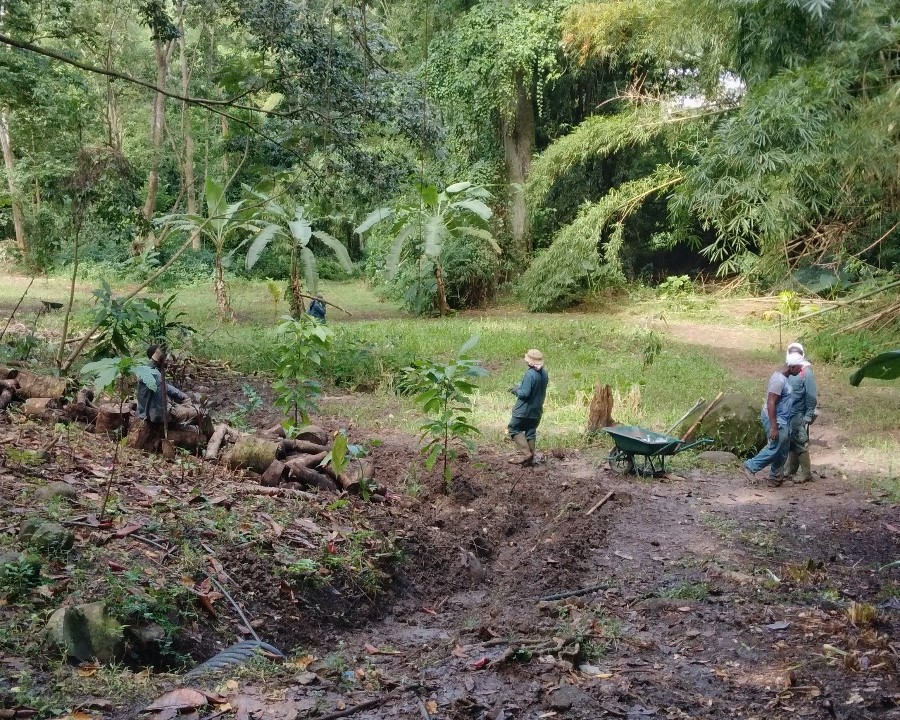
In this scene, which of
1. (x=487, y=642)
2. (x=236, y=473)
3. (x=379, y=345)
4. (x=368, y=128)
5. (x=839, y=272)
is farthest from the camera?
(x=839, y=272)

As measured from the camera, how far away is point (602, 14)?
19.9m

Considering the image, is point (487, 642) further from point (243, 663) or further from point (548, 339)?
point (548, 339)

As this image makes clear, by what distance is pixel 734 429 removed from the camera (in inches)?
382

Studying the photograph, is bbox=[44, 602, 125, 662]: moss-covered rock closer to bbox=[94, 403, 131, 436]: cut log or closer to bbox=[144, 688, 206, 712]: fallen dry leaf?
bbox=[144, 688, 206, 712]: fallen dry leaf

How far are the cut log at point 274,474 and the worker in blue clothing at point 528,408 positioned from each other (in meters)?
2.72

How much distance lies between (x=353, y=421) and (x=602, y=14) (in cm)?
1413

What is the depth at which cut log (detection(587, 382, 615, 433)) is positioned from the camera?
31.8 feet

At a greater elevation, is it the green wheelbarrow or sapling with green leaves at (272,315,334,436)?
sapling with green leaves at (272,315,334,436)

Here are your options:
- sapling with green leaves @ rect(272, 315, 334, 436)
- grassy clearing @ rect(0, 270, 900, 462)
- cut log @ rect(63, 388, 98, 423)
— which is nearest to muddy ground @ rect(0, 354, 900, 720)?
cut log @ rect(63, 388, 98, 423)

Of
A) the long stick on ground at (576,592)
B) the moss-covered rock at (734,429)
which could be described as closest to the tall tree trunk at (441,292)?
the moss-covered rock at (734,429)

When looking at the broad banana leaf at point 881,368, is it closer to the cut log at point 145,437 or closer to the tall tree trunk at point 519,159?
the cut log at point 145,437

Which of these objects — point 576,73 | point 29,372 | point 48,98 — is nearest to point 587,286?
point 576,73

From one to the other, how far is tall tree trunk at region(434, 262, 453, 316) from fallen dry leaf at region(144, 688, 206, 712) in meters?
17.1

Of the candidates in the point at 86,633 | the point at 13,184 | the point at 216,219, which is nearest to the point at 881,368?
the point at 86,633
